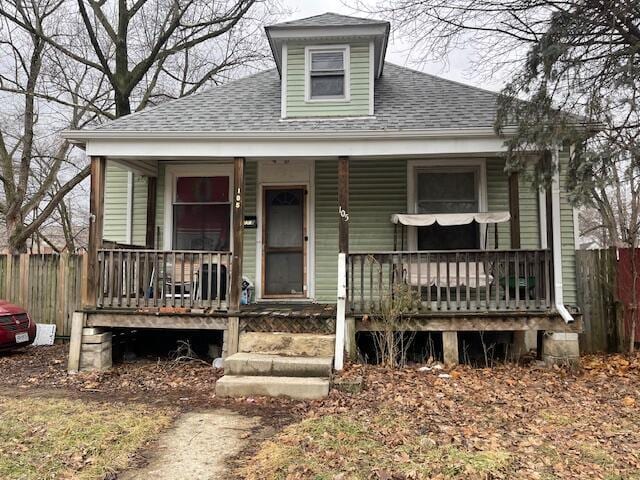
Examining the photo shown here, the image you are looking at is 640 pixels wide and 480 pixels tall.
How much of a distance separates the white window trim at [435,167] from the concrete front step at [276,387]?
138 inches

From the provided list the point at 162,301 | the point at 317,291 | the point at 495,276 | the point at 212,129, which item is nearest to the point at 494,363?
the point at 495,276

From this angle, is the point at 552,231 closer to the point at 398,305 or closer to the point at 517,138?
the point at 517,138

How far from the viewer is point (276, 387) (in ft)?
17.5

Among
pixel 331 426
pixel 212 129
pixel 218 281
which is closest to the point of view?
pixel 331 426

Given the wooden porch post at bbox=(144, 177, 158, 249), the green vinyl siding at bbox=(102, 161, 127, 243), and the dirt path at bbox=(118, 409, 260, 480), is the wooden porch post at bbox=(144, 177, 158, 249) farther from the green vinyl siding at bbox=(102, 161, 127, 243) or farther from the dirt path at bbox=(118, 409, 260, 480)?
the dirt path at bbox=(118, 409, 260, 480)

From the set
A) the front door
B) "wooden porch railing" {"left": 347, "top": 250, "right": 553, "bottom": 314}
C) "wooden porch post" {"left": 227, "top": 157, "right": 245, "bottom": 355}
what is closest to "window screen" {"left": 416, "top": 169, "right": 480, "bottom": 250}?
"wooden porch railing" {"left": 347, "top": 250, "right": 553, "bottom": 314}

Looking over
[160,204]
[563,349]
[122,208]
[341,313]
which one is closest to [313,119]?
[160,204]

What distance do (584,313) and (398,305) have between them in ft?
11.3

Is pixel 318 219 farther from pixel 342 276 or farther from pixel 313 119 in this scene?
pixel 342 276

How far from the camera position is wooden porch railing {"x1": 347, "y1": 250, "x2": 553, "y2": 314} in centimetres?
653

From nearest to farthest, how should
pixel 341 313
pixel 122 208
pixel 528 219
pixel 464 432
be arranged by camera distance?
pixel 464 432 → pixel 341 313 → pixel 528 219 → pixel 122 208

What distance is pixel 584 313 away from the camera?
7.79m

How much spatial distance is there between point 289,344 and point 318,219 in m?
2.78

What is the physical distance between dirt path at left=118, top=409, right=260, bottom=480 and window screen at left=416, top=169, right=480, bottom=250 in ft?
15.1
